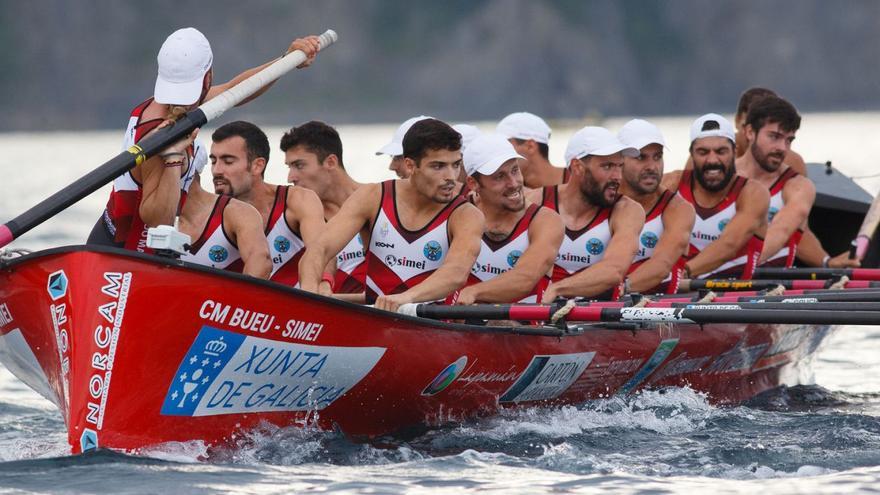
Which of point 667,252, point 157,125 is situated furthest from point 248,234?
point 667,252

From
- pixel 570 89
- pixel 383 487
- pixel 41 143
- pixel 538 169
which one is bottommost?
pixel 383 487

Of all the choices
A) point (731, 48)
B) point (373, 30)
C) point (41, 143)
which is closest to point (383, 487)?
point (41, 143)

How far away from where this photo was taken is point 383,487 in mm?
7527

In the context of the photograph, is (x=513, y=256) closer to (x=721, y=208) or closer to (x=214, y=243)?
(x=214, y=243)

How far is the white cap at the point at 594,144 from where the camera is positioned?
10.7 m

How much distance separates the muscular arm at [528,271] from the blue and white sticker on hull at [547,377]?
0.62m

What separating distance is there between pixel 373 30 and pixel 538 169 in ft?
291

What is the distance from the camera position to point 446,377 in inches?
333

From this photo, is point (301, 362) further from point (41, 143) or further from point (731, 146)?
point (41, 143)

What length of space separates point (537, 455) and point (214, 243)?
237 cm

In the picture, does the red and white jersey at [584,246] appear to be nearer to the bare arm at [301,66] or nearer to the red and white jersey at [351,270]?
the red and white jersey at [351,270]

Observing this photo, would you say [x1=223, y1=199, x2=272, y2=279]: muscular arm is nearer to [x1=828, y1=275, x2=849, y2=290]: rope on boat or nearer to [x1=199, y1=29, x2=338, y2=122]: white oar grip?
[x1=199, y1=29, x2=338, y2=122]: white oar grip

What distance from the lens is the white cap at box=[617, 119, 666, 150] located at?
11.3 meters

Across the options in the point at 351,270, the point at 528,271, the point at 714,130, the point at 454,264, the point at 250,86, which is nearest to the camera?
the point at 250,86
